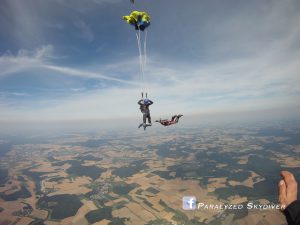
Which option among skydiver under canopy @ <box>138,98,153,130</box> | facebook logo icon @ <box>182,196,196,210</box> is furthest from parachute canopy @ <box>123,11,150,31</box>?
facebook logo icon @ <box>182,196,196,210</box>

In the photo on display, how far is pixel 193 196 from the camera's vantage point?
92062 millimetres

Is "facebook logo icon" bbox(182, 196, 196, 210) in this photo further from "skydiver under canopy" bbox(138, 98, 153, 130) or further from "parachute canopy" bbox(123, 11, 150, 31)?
"parachute canopy" bbox(123, 11, 150, 31)

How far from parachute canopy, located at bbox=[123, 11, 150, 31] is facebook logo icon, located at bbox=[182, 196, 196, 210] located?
74.0 m

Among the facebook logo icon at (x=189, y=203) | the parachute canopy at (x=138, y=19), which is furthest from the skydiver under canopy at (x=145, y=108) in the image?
the facebook logo icon at (x=189, y=203)

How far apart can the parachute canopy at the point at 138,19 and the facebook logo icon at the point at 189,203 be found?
74.0 m

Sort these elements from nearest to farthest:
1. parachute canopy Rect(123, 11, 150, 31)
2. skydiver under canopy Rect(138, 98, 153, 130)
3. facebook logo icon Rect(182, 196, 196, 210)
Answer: parachute canopy Rect(123, 11, 150, 31)
skydiver under canopy Rect(138, 98, 153, 130)
facebook logo icon Rect(182, 196, 196, 210)

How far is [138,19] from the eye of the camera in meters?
17.8

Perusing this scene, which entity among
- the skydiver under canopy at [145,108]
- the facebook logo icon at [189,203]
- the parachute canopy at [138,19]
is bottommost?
the facebook logo icon at [189,203]

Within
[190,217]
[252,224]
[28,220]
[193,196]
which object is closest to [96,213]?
[28,220]

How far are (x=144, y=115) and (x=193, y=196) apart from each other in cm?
8259

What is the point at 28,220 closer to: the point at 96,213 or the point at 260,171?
the point at 96,213

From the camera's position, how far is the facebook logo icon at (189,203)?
7850 centimetres

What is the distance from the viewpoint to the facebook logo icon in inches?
3091

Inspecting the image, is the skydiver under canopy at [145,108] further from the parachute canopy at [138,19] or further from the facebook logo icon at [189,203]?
the facebook logo icon at [189,203]
